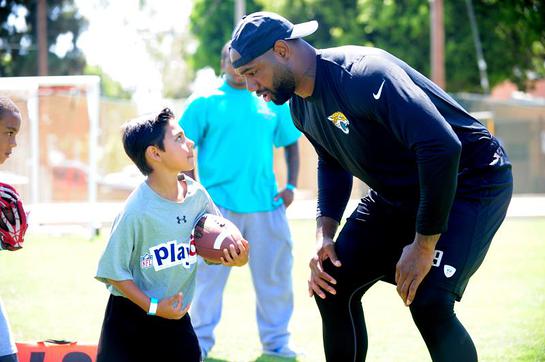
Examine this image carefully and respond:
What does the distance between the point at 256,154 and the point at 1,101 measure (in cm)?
246

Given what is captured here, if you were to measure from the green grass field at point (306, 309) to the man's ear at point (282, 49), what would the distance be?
2685 millimetres

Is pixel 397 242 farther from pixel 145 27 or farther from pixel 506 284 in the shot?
pixel 145 27

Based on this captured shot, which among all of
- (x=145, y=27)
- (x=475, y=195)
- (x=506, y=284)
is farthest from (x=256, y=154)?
(x=145, y=27)

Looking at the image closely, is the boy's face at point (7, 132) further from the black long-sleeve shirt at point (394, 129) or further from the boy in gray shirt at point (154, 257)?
the black long-sleeve shirt at point (394, 129)

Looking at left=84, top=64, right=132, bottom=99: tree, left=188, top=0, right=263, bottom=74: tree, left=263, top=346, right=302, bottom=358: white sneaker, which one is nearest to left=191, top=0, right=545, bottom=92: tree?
left=188, top=0, right=263, bottom=74: tree

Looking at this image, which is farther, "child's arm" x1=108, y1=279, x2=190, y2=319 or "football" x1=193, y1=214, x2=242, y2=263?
"football" x1=193, y1=214, x2=242, y2=263

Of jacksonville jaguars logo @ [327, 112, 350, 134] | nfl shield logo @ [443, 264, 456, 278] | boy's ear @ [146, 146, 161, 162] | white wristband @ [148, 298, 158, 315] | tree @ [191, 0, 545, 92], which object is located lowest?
white wristband @ [148, 298, 158, 315]

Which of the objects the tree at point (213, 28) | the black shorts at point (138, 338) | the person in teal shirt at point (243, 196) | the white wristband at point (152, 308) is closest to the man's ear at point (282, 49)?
the white wristband at point (152, 308)

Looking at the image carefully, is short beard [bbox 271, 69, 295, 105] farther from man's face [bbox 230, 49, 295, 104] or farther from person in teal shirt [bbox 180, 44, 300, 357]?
person in teal shirt [bbox 180, 44, 300, 357]

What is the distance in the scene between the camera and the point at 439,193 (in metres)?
3.41

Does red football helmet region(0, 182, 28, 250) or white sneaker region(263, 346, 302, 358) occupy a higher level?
red football helmet region(0, 182, 28, 250)

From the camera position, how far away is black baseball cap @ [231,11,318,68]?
375 centimetres

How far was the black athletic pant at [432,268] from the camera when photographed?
3.60 metres

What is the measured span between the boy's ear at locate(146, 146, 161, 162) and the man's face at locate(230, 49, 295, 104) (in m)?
0.60
